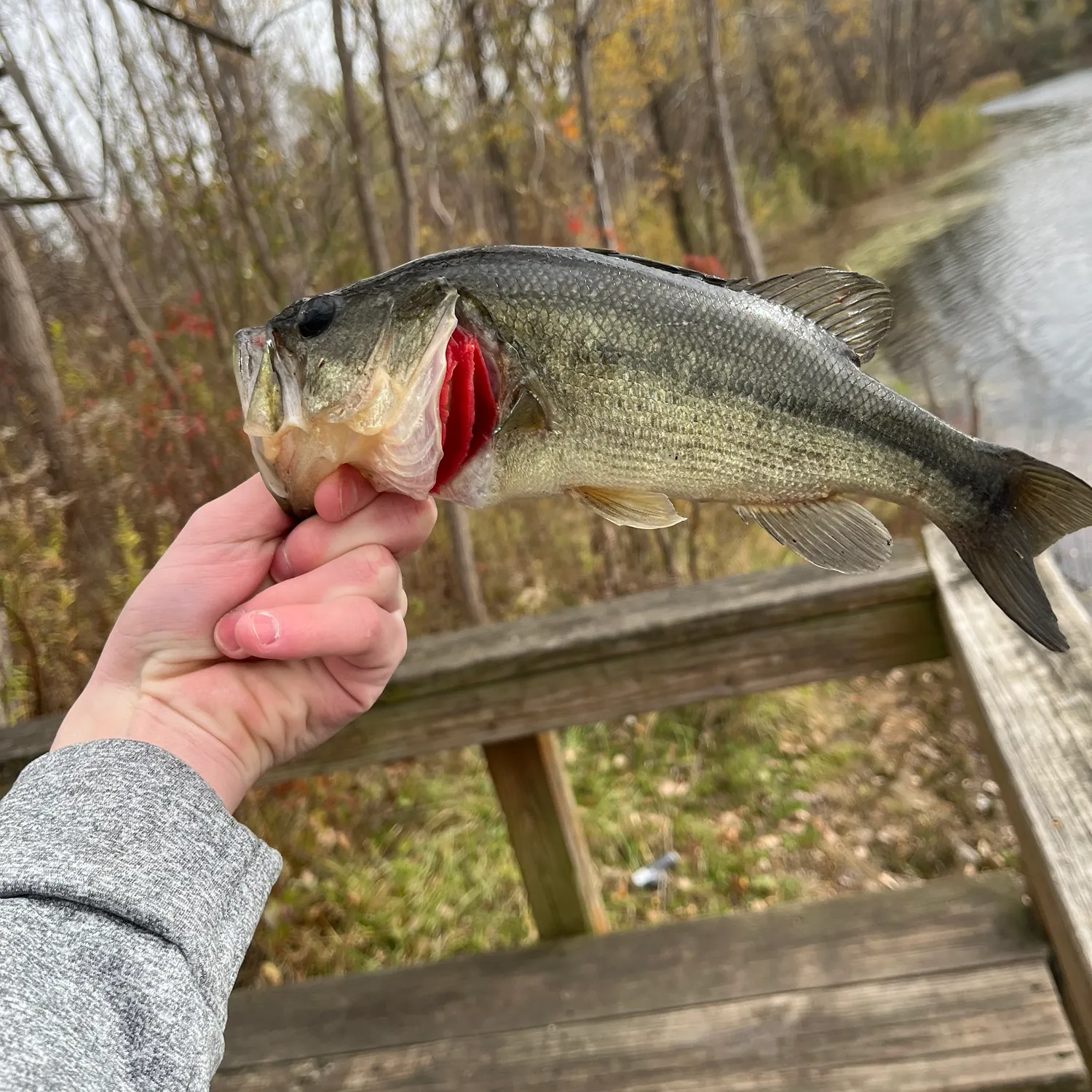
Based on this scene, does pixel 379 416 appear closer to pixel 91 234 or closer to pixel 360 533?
pixel 360 533

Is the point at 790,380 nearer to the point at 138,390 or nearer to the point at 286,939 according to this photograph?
the point at 286,939

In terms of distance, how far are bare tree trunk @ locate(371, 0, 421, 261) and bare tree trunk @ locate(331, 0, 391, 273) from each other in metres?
0.14

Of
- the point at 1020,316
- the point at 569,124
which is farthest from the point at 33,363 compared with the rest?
the point at 1020,316

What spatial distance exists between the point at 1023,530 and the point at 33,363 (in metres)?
5.91

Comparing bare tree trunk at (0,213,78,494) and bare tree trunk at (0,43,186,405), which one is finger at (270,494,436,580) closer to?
bare tree trunk at (0,213,78,494)

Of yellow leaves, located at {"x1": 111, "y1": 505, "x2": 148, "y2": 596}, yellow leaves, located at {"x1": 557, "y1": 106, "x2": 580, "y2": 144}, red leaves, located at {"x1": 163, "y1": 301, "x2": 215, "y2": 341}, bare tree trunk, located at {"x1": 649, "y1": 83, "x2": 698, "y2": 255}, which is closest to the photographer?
yellow leaves, located at {"x1": 111, "y1": 505, "x2": 148, "y2": 596}

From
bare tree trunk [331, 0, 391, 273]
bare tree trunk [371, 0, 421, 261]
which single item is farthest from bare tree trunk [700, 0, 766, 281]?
bare tree trunk [331, 0, 391, 273]

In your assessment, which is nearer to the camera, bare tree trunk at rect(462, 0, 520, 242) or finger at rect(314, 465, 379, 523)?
finger at rect(314, 465, 379, 523)

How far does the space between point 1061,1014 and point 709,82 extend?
548 centimetres

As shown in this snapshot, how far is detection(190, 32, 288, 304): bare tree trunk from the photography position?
16.0 ft

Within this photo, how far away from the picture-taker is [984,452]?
128 cm

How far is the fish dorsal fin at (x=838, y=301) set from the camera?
4.28ft

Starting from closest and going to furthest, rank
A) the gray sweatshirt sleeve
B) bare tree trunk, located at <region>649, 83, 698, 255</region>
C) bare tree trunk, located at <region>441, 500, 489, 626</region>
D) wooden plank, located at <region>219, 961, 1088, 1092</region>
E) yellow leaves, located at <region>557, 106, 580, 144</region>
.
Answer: the gray sweatshirt sleeve → wooden plank, located at <region>219, 961, 1088, 1092</region> → bare tree trunk, located at <region>441, 500, 489, 626</region> → yellow leaves, located at <region>557, 106, 580, 144</region> → bare tree trunk, located at <region>649, 83, 698, 255</region>

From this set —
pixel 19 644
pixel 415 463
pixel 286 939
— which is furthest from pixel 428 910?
pixel 415 463
